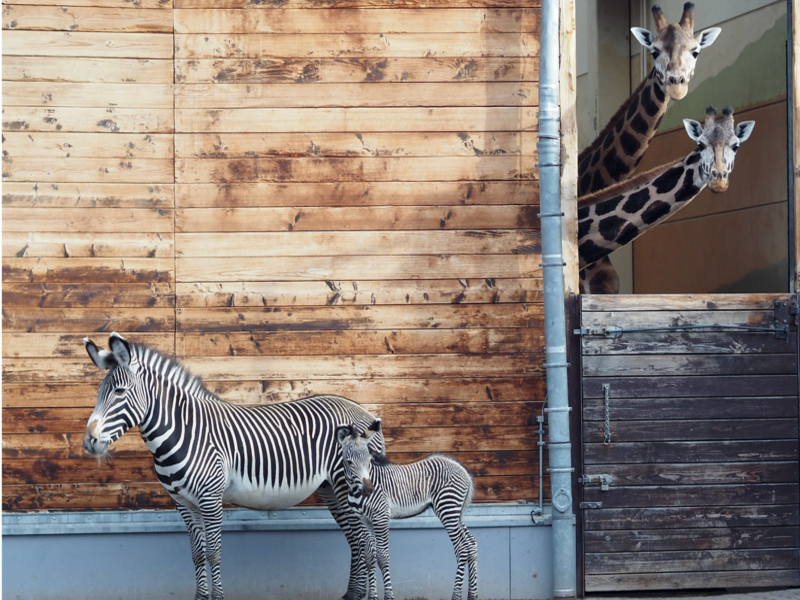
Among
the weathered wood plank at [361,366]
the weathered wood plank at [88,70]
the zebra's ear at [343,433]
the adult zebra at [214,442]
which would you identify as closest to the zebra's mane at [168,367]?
the adult zebra at [214,442]

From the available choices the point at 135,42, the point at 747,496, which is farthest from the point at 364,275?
the point at 747,496

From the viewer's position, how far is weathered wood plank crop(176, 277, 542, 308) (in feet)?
19.9

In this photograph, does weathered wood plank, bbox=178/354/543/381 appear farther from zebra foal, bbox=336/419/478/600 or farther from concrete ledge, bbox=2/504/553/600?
concrete ledge, bbox=2/504/553/600

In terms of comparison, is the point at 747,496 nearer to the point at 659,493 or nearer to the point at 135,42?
the point at 659,493

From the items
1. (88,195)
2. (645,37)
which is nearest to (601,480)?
(645,37)

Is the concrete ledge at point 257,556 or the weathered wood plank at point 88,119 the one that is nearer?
the concrete ledge at point 257,556

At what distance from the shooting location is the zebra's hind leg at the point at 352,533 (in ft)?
18.2

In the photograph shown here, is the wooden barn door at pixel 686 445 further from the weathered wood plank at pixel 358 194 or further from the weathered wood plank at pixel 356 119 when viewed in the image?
the weathered wood plank at pixel 356 119

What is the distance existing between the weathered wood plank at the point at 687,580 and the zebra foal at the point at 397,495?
46.0 inches

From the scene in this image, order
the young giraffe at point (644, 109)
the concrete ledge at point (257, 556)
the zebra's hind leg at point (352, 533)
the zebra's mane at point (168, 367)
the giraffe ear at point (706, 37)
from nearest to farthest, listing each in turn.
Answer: the zebra's mane at point (168, 367), the zebra's hind leg at point (352, 533), the concrete ledge at point (257, 556), the young giraffe at point (644, 109), the giraffe ear at point (706, 37)

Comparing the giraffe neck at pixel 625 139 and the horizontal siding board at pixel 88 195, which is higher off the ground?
the giraffe neck at pixel 625 139

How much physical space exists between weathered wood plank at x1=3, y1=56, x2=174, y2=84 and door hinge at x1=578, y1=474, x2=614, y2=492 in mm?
4134

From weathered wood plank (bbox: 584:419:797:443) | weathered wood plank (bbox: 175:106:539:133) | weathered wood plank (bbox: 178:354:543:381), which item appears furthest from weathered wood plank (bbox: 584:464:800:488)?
weathered wood plank (bbox: 175:106:539:133)

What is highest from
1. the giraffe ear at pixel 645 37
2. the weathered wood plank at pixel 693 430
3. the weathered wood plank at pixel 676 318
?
the giraffe ear at pixel 645 37
